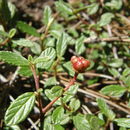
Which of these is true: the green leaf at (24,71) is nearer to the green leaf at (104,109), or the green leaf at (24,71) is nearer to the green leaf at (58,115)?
the green leaf at (58,115)

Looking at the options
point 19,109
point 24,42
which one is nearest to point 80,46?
point 24,42

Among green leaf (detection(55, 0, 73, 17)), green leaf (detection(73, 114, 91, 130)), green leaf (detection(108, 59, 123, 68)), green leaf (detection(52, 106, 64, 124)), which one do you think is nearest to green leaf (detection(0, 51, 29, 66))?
green leaf (detection(52, 106, 64, 124))

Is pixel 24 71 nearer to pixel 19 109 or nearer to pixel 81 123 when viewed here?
pixel 19 109

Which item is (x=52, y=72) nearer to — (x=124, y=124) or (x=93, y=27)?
(x=93, y=27)

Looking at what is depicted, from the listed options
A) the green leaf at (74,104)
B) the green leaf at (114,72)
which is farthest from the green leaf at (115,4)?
the green leaf at (74,104)

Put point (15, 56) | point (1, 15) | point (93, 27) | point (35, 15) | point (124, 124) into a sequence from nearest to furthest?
point (15, 56) → point (124, 124) → point (1, 15) → point (93, 27) → point (35, 15)

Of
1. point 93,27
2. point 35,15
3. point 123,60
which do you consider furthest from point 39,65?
point 35,15
